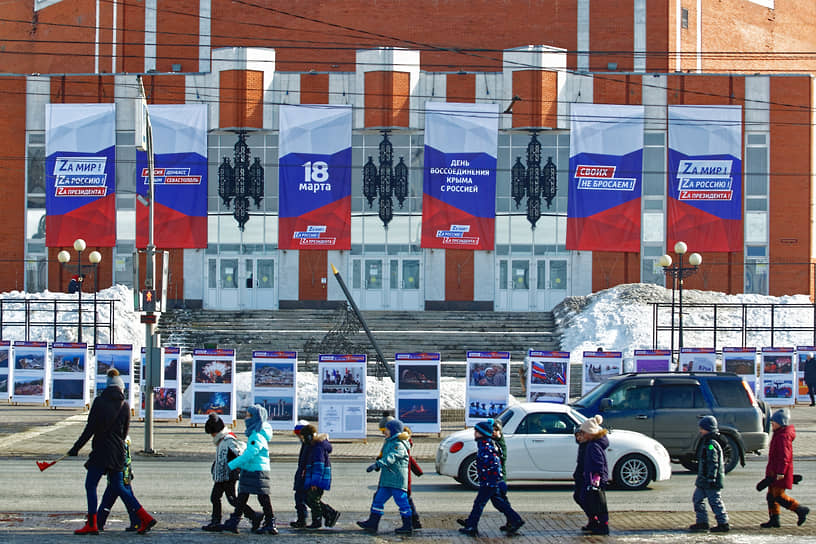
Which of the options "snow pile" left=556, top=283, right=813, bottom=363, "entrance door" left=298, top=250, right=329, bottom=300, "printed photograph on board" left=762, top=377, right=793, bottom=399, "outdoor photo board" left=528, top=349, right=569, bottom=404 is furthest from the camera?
"entrance door" left=298, top=250, right=329, bottom=300

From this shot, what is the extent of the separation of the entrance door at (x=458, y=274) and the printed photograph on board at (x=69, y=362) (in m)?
23.7

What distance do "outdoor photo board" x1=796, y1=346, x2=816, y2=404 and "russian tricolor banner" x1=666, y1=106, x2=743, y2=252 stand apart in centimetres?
1615

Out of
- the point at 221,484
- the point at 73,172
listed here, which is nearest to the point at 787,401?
the point at 221,484

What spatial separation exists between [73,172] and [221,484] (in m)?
37.5

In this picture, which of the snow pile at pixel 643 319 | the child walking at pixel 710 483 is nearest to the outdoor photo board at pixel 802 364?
the snow pile at pixel 643 319

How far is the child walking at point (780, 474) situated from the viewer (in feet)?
43.2

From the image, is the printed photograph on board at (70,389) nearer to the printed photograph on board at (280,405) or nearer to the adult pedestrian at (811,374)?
Answer: the printed photograph on board at (280,405)

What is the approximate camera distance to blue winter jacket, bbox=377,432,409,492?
41.6ft

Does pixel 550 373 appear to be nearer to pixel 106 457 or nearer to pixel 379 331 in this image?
pixel 106 457

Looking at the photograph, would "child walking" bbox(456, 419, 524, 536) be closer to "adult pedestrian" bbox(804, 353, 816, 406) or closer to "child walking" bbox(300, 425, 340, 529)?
"child walking" bbox(300, 425, 340, 529)

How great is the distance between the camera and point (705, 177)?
47250mm

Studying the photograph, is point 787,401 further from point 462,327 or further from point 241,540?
point 241,540

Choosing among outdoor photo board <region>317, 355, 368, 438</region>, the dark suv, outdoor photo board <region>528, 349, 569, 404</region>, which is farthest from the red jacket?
outdoor photo board <region>528, 349, 569, 404</region>

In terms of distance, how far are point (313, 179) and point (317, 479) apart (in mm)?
34995
